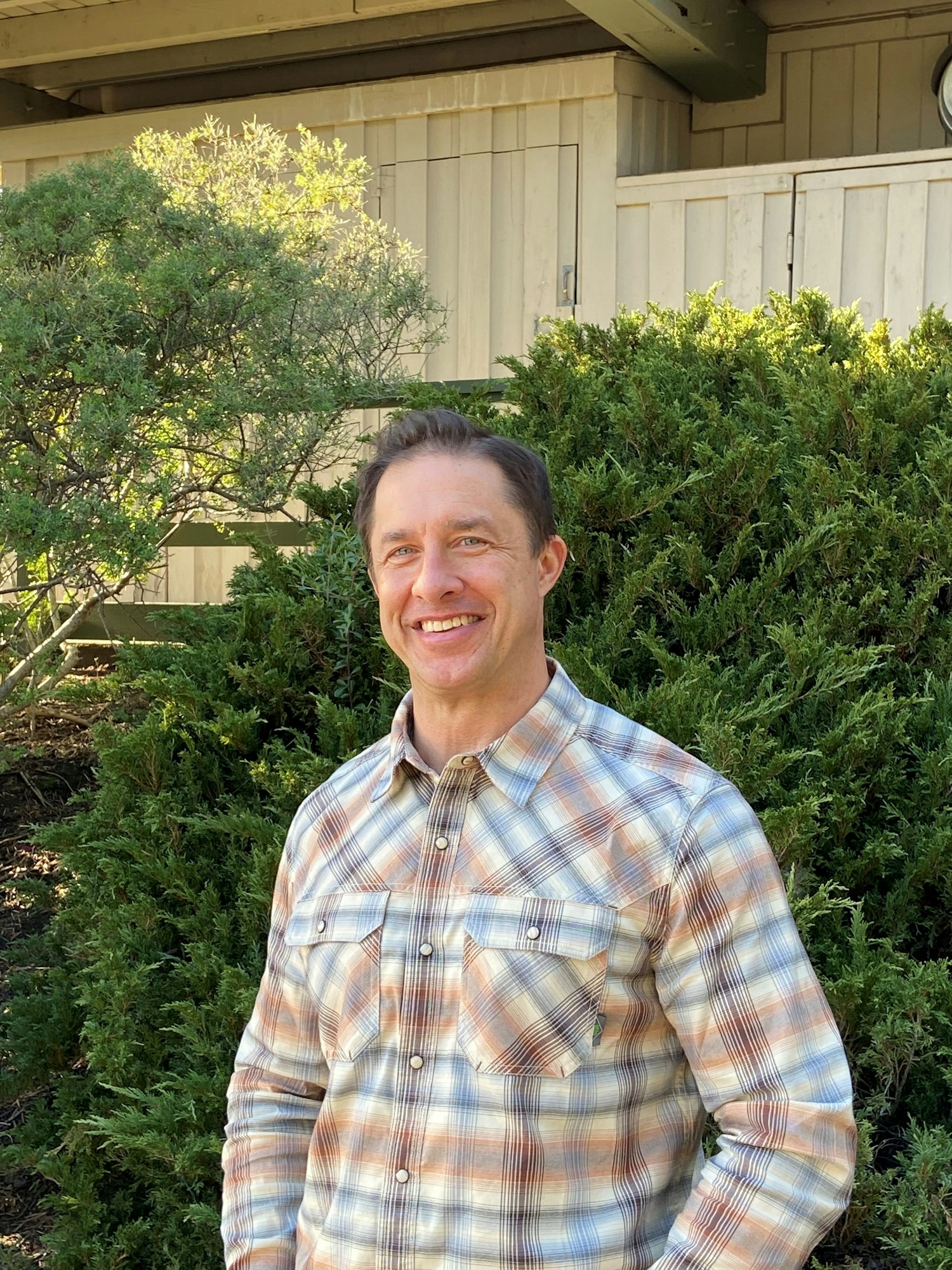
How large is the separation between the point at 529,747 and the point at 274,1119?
2.28 ft

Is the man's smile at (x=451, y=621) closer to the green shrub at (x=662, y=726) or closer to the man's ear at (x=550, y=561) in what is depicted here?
the man's ear at (x=550, y=561)

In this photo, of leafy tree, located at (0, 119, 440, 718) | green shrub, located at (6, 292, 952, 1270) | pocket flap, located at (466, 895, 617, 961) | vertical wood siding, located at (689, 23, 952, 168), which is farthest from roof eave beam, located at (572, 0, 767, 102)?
pocket flap, located at (466, 895, 617, 961)

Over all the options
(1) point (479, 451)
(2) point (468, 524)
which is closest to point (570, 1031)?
(2) point (468, 524)

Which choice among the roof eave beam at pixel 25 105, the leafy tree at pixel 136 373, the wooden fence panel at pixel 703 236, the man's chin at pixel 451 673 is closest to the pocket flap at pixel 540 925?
the man's chin at pixel 451 673

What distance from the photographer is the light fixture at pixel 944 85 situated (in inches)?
281

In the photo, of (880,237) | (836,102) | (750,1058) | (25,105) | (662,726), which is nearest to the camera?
(750,1058)

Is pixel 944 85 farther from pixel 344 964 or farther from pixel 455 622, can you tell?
pixel 344 964

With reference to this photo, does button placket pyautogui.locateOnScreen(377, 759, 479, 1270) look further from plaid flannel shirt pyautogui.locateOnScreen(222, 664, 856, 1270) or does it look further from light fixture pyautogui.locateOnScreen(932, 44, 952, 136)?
light fixture pyautogui.locateOnScreen(932, 44, 952, 136)

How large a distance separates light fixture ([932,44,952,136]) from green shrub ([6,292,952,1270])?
2513mm

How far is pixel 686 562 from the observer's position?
429 centimetres

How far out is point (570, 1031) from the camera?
5.83ft

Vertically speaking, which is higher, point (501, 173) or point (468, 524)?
point (501, 173)

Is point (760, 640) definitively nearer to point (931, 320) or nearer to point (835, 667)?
point (835, 667)

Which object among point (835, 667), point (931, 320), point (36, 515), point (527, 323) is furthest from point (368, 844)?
point (527, 323)
